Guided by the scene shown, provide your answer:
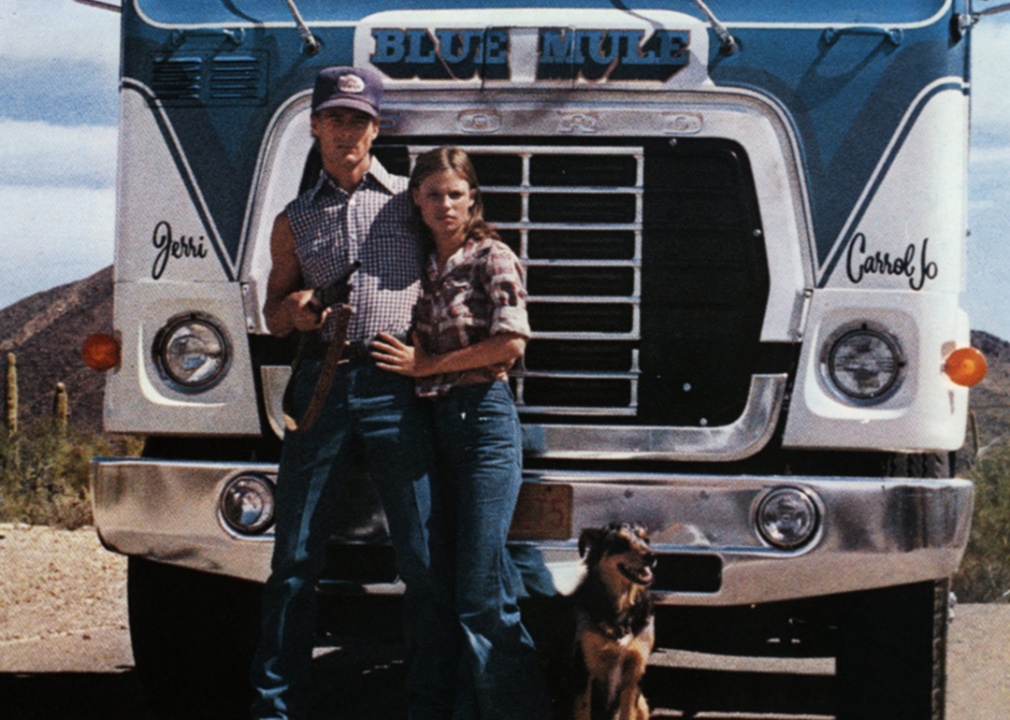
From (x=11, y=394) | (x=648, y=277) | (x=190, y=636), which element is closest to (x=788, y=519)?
(x=648, y=277)

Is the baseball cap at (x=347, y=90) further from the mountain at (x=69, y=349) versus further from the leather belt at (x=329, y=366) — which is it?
the mountain at (x=69, y=349)

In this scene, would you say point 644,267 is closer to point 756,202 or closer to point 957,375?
point 756,202

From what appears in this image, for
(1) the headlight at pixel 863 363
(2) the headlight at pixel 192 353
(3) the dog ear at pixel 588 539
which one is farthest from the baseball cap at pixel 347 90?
(1) the headlight at pixel 863 363

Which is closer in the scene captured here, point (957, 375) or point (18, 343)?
point (957, 375)

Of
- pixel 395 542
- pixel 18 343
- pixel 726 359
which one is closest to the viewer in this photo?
pixel 395 542

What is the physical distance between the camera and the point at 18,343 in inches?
1291

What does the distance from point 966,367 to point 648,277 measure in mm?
986

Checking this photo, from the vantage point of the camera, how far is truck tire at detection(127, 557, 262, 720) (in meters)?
4.53

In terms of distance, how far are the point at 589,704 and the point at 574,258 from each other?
1.35 m

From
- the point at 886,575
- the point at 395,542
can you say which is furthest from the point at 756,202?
the point at 395,542

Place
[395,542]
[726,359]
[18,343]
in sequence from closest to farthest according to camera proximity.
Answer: [395,542] < [726,359] < [18,343]

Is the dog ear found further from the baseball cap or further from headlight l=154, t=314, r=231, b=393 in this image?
the baseball cap

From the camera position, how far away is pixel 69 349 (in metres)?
31.6

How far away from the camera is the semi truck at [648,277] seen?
402cm
